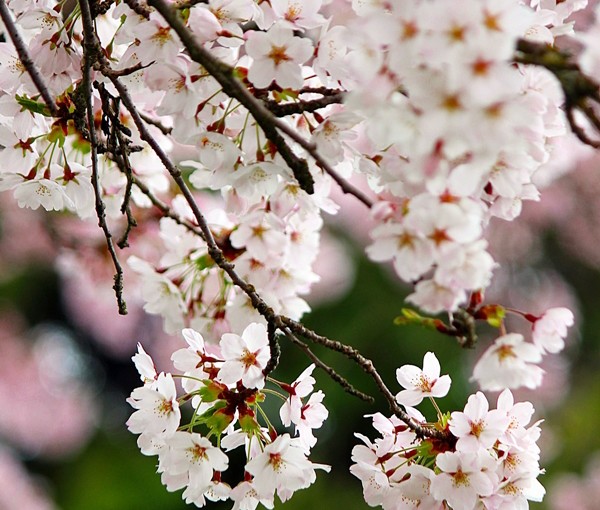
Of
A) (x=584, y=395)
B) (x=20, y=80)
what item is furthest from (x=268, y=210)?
(x=584, y=395)

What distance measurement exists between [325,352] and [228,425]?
3.05m

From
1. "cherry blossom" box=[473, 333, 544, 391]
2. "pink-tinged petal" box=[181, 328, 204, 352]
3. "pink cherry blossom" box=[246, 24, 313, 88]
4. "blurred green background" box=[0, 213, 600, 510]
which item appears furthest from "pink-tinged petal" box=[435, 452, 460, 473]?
"blurred green background" box=[0, 213, 600, 510]

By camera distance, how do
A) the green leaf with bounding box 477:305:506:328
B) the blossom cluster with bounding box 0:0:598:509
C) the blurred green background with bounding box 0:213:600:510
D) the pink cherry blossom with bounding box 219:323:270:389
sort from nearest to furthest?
1. the blossom cluster with bounding box 0:0:598:509
2. the green leaf with bounding box 477:305:506:328
3. the pink cherry blossom with bounding box 219:323:270:389
4. the blurred green background with bounding box 0:213:600:510

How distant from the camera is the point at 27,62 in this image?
78cm

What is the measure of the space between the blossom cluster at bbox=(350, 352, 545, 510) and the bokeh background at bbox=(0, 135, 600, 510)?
9.05 feet

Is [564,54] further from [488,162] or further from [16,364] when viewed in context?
[16,364]

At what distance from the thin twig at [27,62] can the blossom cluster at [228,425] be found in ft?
0.85

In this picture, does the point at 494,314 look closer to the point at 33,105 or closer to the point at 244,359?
the point at 244,359

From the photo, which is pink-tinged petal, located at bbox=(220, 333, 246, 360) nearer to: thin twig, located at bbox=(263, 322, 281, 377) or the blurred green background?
thin twig, located at bbox=(263, 322, 281, 377)

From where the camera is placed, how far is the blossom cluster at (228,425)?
0.82m

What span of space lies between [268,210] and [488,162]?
42 cm

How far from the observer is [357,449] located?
856 mm

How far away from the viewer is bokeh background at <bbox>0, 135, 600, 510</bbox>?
3.74 meters

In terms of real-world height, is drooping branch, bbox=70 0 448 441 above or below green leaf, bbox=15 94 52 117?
below
